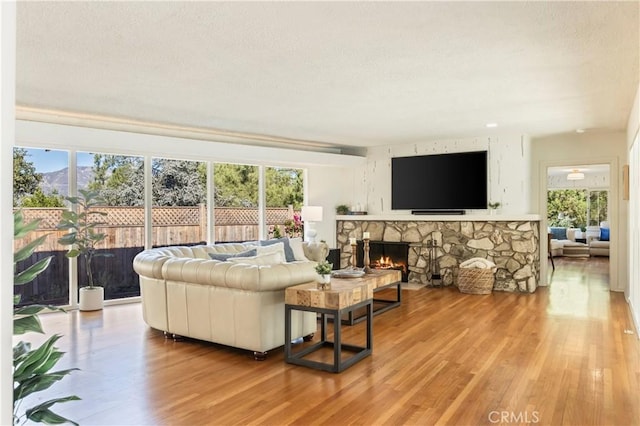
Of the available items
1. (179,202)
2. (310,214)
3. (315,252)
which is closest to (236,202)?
(179,202)

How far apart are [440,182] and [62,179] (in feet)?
19.2

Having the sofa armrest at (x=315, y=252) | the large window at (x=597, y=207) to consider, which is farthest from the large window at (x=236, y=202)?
A: the large window at (x=597, y=207)

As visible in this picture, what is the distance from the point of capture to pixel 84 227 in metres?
6.07

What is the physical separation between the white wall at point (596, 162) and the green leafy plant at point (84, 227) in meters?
6.93

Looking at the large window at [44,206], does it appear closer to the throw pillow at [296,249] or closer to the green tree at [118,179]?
the green tree at [118,179]

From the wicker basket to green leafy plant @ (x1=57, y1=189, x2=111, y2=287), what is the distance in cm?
526

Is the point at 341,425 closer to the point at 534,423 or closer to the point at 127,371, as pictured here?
the point at 534,423

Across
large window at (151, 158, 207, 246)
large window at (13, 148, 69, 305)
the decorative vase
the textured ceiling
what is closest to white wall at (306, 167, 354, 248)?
large window at (151, 158, 207, 246)

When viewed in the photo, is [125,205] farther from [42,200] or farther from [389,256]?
[389,256]

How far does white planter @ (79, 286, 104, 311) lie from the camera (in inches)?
237

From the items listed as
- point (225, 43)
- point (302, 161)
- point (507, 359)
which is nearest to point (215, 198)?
point (302, 161)

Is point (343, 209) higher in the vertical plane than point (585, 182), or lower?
lower

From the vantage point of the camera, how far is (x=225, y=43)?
3.26 meters

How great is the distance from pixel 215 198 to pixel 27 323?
624 centimetres
